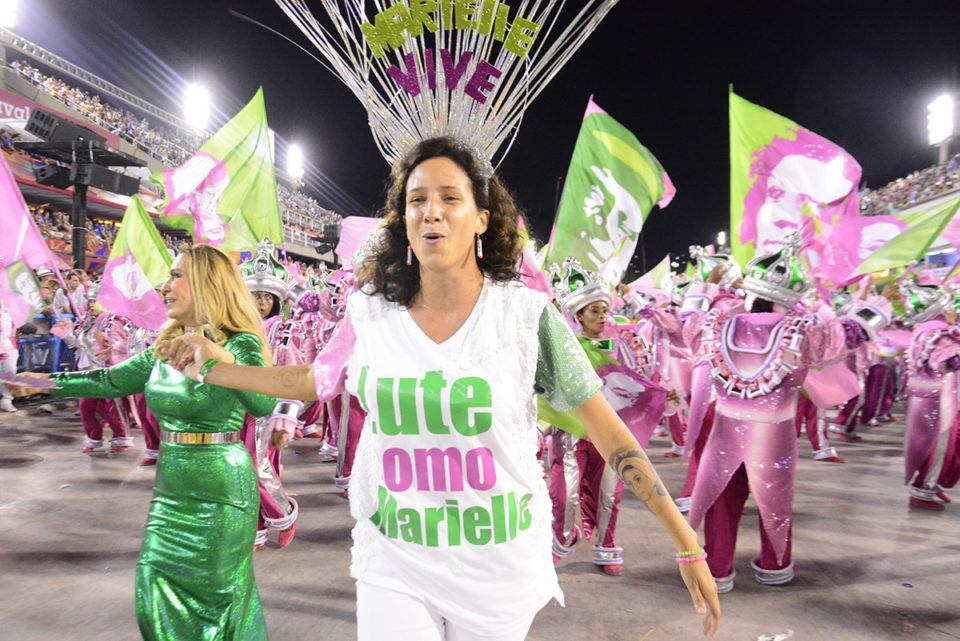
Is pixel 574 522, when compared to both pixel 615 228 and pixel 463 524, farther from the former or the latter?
pixel 615 228

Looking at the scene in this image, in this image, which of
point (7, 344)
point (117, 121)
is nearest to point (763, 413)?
point (7, 344)

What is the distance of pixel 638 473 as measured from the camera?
5.34ft

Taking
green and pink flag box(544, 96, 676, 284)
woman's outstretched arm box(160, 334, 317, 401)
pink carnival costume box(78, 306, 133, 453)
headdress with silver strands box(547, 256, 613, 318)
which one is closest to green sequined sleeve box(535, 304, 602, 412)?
woman's outstretched arm box(160, 334, 317, 401)

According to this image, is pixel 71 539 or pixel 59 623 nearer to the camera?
pixel 59 623

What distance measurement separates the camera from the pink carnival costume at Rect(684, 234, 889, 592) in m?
3.87

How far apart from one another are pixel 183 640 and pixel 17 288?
7.57ft

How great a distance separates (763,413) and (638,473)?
8.89ft

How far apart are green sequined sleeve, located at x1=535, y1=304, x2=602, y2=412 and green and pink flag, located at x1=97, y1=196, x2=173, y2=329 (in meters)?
6.14

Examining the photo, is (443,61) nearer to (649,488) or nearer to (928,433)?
(649,488)

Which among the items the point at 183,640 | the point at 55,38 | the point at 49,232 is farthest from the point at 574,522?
the point at 55,38

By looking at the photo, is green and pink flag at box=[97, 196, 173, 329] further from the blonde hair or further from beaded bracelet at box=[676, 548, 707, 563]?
beaded bracelet at box=[676, 548, 707, 563]

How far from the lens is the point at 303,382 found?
189cm

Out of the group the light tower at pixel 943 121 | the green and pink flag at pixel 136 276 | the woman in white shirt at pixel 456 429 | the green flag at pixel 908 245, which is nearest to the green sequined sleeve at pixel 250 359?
the woman in white shirt at pixel 456 429

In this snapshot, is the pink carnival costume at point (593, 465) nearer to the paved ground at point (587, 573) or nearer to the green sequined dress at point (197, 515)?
the paved ground at point (587, 573)
